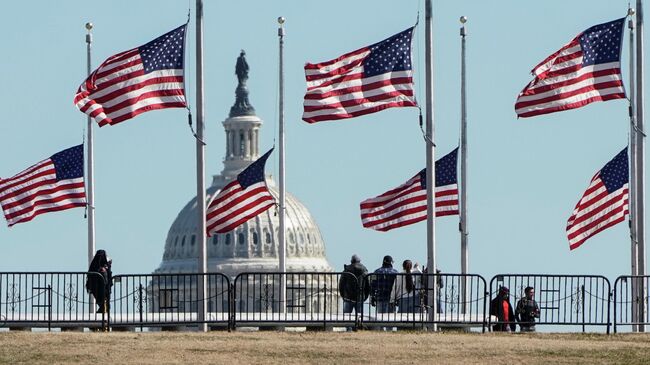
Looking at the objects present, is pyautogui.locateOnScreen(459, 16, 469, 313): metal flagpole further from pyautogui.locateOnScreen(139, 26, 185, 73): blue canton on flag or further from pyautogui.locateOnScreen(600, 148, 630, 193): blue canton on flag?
pyautogui.locateOnScreen(139, 26, 185, 73): blue canton on flag

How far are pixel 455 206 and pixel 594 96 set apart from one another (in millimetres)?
10651

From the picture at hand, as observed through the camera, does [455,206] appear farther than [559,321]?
Yes

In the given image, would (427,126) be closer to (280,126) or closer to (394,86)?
(394,86)

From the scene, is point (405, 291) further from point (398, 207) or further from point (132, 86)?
point (398, 207)

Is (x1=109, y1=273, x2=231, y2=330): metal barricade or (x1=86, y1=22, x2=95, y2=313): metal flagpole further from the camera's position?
(x1=86, y1=22, x2=95, y2=313): metal flagpole

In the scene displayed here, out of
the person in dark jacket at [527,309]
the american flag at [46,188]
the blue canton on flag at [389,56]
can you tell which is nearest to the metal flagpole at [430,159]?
the blue canton on flag at [389,56]

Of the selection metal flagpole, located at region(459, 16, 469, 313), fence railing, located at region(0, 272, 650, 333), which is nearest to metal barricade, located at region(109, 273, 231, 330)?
fence railing, located at region(0, 272, 650, 333)

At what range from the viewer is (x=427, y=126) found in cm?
4969

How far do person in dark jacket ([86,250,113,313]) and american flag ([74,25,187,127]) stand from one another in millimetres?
2588

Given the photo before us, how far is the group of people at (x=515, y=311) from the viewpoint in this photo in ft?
141

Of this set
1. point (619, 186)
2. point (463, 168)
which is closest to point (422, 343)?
point (619, 186)

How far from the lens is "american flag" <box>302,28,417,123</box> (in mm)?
46219

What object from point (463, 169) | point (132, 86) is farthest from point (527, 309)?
point (463, 169)

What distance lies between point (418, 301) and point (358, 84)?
4.30 m
